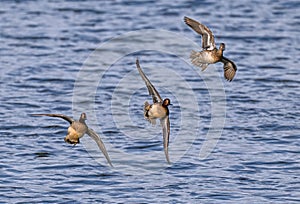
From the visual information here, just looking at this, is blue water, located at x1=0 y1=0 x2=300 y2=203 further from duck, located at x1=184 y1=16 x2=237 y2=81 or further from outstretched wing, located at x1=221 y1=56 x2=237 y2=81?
duck, located at x1=184 y1=16 x2=237 y2=81

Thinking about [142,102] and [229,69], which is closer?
[229,69]

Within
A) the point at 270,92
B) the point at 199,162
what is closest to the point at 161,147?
the point at 199,162

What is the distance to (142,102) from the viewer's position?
18016 mm

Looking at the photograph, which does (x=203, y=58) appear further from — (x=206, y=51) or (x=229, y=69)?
(x=229, y=69)

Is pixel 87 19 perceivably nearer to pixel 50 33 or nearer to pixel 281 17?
pixel 50 33

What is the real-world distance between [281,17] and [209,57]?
11.6m

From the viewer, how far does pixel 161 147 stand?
51.3 ft

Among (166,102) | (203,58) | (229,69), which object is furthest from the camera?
(229,69)

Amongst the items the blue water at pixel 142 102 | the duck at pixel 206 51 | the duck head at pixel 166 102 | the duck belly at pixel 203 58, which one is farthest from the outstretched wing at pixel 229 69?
the blue water at pixel 142 102

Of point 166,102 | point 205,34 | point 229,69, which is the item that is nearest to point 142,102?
point 229,69

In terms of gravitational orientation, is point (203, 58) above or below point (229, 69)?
above

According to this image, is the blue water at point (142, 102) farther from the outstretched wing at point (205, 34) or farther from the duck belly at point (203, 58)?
the outstretched wing at point (205, 34)

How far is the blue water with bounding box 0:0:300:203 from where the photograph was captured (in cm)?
1377

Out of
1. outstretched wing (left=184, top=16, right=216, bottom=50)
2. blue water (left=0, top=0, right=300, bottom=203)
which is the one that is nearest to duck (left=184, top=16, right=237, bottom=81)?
outstretched wing (left=184, top=16, right=216, bottom=50)
